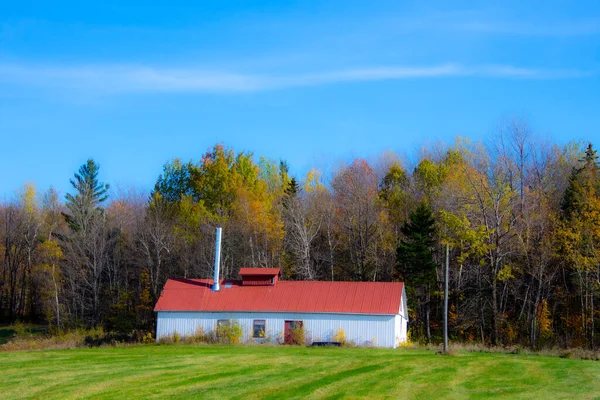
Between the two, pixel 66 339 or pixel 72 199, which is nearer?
pixel 66 339

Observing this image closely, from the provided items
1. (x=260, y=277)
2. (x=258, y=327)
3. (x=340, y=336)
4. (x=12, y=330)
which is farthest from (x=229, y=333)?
(x=12, y=330)

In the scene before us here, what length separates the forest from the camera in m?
48.8

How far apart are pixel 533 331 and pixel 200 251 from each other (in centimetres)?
2835

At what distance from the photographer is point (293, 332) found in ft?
136

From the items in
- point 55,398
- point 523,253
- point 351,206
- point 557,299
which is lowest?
point 55,398

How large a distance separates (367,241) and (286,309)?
53.9 feet

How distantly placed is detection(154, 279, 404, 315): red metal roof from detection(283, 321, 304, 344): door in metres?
0.84

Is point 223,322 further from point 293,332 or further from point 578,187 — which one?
point 578,187

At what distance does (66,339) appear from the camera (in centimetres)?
4719

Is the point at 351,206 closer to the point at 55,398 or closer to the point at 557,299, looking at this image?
the point at 557,299

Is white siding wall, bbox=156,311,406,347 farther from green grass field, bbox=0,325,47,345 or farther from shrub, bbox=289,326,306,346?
green grass field, bbox=0,325,47,345

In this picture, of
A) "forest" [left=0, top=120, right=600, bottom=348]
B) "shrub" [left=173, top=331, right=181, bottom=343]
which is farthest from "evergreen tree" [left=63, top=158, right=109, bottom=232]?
"shrub" [left=173, top=331, right=181, bottom=343]

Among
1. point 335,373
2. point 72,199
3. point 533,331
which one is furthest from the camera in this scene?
point 72,199

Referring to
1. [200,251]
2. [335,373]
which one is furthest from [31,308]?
[335,373]
